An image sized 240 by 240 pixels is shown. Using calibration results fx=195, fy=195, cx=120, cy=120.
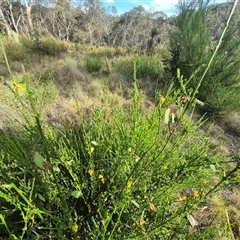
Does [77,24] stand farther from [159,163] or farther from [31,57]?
[159,163]

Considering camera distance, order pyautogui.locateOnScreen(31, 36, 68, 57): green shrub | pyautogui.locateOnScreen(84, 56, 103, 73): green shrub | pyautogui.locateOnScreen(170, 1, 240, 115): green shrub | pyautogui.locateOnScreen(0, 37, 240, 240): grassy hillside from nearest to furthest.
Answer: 1. pyautogui.locateOnScreen(0, 37, 240, 240): grassy hillside
2. pyautogui.locateOnScreen(170, 1, 240, 115): green shrub
3. pyautogui.locateOnScreen(84, 56, 103, 73): green shrub
4. pyautogui.locateOnScreen(31, 36, 68, 57): green shrub

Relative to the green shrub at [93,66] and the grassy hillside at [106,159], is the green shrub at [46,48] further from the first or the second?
the green shrub at [93,66]

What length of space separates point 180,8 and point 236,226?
313cm

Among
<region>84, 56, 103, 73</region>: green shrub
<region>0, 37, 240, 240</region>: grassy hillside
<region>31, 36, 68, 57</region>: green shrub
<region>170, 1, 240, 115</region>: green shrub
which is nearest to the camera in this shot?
<region>0, 37, 240, 240</region>: grassy hillside

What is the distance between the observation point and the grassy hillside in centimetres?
71

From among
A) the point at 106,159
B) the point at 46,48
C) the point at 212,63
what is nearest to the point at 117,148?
the point at 106,159

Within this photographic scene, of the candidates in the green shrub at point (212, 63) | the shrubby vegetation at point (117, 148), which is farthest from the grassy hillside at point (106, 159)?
the green shrub at point (212, 63)

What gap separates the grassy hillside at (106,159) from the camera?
0.71 m

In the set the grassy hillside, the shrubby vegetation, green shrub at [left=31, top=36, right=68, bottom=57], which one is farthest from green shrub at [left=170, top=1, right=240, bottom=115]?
green shrub at [left=31, top=36, right=68, bottom=57]

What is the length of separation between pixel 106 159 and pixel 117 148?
0.86 feet

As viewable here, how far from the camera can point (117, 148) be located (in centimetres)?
104

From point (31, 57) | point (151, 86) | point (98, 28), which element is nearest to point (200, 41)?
point (151, 86)

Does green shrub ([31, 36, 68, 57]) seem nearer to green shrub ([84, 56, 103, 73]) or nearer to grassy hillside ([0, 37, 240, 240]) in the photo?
grassy hillside ([0, 37, 240, 240])

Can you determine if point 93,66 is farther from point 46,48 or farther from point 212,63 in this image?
point 212,63
